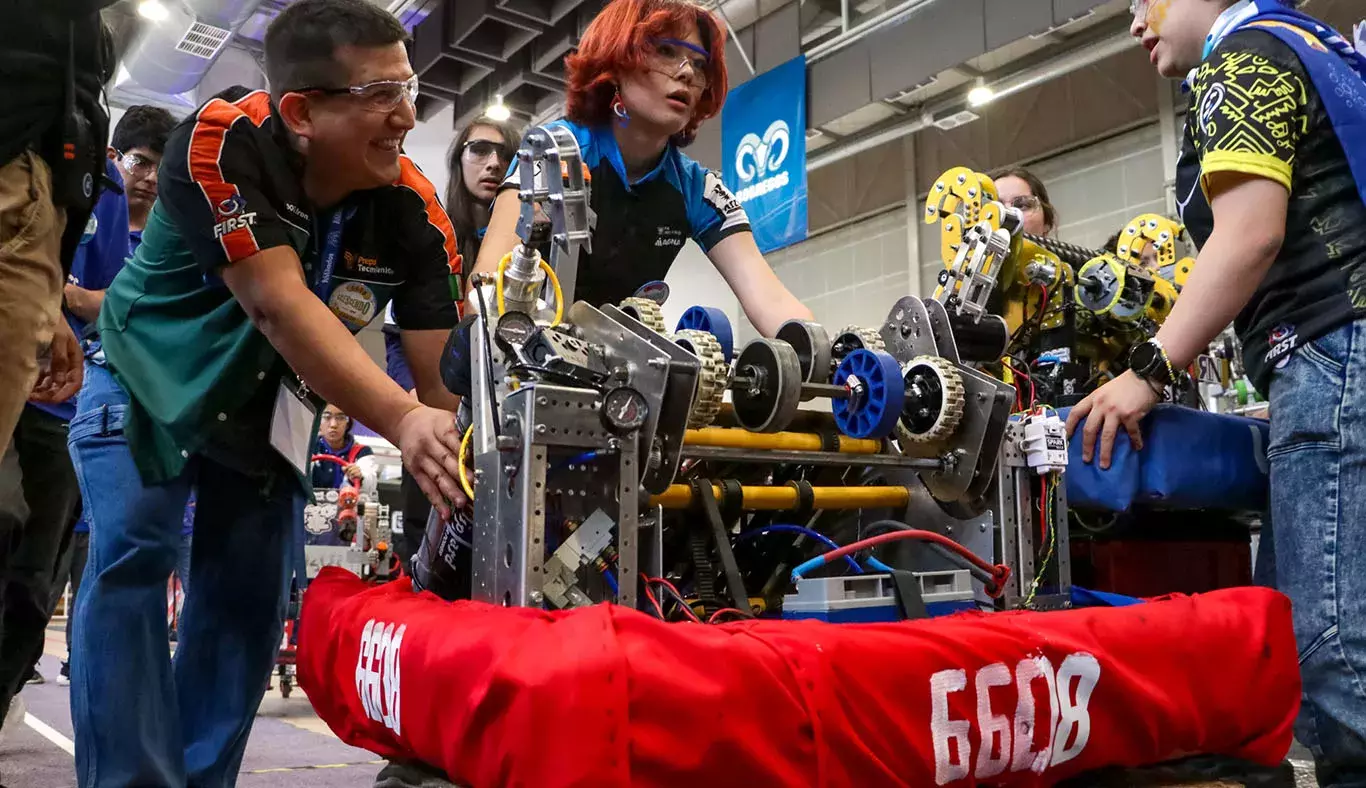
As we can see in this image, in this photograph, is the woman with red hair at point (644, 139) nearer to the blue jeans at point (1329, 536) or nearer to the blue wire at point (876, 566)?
the blue wire at point (876, 566)

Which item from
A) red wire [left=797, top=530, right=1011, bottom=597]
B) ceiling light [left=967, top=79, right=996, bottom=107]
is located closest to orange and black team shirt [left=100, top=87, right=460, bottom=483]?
red wire [left=797, top=530, right=1011, bottom=597]

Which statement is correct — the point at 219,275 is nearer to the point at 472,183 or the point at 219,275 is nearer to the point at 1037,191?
the point at 472,183

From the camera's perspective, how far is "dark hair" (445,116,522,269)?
271 centimetres

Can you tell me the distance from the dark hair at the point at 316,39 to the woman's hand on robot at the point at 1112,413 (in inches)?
50.1

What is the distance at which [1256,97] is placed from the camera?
58.4 inches

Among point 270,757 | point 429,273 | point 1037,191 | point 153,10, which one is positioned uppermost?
point 153,10

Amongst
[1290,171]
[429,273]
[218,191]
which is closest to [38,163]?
[218,191]

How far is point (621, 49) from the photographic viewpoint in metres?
1.87

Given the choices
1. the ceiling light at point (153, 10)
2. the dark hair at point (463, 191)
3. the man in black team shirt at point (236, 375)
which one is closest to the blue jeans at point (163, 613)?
the man in black team shirt at point (236, 375)

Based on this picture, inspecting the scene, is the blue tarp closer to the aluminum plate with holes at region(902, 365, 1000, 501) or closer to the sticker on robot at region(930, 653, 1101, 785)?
the aluminum plate with holes at region(902, 365, 1000, 501)

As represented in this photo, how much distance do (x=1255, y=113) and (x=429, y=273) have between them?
1.32 m

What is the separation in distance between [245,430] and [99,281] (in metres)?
1.18

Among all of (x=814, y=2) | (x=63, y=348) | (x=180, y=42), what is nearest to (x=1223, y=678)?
(x=63, y=348)

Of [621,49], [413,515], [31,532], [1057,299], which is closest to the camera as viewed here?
[621,49]
